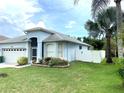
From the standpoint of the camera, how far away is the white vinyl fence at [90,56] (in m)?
30.6

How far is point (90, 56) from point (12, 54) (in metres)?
11.5

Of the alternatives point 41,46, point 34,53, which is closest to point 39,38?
point 41,46

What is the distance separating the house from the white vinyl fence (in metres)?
0.87

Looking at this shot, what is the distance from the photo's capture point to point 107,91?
11.1 m

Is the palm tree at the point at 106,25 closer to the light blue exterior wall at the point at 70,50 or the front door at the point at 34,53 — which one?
the light blue exterior wall at the point at 70,50

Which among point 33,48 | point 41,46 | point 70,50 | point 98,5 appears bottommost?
point 70,50

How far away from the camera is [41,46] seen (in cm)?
2823

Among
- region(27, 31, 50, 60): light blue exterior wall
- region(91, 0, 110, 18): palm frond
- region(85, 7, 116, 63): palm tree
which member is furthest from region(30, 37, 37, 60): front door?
region(91, 0, 110, 18): palm frond

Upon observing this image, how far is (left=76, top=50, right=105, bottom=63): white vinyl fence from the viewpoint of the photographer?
30.6 m

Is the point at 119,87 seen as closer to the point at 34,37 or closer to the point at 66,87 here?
the point at 66,87

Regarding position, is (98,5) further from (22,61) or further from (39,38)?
(22,61)

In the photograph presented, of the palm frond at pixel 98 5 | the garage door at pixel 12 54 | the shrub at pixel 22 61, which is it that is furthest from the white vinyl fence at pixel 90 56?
the palm frond at pixel 98 5

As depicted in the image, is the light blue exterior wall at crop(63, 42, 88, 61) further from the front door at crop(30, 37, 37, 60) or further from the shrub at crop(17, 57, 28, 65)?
the shrub at crop(17, 57, 28, 65)

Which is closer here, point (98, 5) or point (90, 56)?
point (98, 5)
